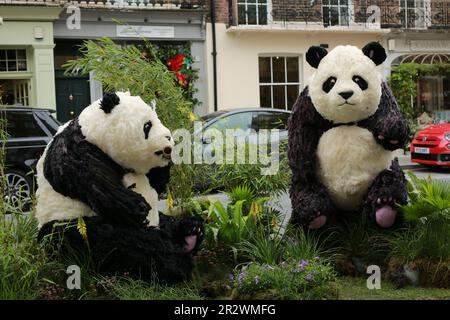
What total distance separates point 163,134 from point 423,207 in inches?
74.4

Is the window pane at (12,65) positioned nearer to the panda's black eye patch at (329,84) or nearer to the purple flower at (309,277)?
the panda's black eye patch at (329,84)

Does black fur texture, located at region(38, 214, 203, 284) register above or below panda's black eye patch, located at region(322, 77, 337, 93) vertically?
below

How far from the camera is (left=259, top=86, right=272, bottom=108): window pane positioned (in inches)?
679

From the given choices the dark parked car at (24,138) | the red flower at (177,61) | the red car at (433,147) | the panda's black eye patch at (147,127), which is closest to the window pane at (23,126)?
the dark parked car at (24,138)

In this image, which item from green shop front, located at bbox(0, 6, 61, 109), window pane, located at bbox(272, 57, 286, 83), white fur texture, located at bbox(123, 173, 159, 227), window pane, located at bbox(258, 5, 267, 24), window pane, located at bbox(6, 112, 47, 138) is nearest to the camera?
white fur texture, located at bbox(123, 173, 159, 227)

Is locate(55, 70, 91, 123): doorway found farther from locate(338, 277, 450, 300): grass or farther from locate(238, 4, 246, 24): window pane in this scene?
locate(338, 277, 450, 300): grass

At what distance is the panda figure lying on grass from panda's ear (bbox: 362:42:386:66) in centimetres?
167

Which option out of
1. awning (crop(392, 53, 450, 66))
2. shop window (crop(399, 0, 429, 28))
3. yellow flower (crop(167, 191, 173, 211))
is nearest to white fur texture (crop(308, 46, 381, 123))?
yellow flower (crop(167, 191, 173, 211))

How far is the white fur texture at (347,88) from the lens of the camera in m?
4.41

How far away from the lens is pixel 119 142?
3.88m

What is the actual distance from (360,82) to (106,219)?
204cm

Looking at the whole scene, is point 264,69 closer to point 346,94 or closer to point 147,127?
point 346,94

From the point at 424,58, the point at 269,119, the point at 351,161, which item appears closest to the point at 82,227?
the point at 351,161

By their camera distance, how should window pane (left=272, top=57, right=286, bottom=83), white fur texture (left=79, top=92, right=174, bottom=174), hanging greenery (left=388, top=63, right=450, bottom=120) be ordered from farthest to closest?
hanging greenery (left=388, top=63, right=450, bottom=120) < window pane (left=272, top=57, right=286, bottom=83) < white fur texture (left=79, top=92, right=174, bottom=174)
